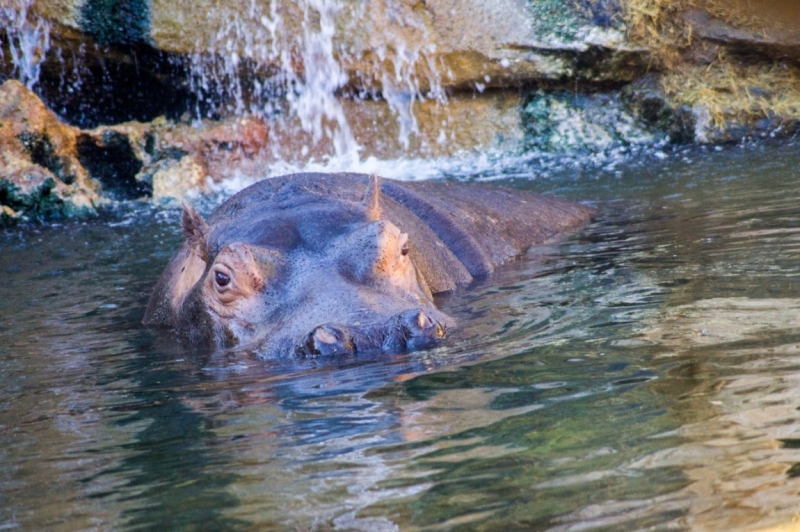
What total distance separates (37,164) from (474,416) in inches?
319

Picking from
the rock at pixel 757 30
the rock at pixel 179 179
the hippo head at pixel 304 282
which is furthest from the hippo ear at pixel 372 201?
the rock at pixel 757 30

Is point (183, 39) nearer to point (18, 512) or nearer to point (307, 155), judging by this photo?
point (307, 155)

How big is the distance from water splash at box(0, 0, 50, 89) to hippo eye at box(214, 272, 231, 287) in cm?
736

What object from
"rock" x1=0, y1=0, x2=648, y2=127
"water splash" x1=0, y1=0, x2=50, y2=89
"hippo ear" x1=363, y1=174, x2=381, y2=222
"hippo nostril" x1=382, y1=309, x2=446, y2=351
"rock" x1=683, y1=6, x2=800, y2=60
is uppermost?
"water splash" x1=0, y1=0, x2=50, y2=89

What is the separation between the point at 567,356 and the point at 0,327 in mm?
3547

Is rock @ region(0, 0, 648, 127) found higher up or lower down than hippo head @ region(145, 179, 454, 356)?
higher up

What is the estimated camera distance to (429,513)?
2.20 meters

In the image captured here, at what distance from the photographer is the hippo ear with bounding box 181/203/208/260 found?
17.0ft

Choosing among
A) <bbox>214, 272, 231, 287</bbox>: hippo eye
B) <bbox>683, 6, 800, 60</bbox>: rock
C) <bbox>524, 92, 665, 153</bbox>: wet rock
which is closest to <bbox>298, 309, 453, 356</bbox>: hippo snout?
<bbox>214, 272, 231, 287</bbox>: hippo eye

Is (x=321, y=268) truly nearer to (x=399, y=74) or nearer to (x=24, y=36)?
(x=399, y=74)

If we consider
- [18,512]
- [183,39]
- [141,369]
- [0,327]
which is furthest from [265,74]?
[18,512]

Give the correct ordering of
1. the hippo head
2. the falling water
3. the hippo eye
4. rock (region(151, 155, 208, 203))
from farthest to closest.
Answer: the falling water → rock (region(151, 155, 208, 203)) → the hippo eye → the hippo head

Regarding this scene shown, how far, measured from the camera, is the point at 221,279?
4590 mm

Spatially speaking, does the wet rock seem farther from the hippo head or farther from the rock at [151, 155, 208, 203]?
the hippo head
